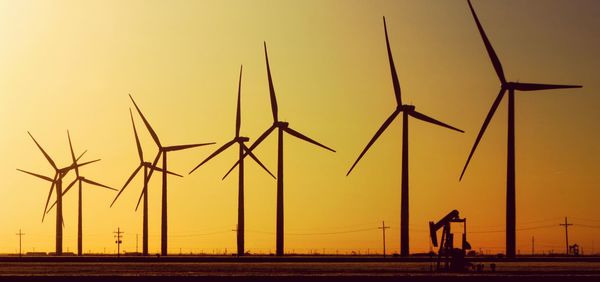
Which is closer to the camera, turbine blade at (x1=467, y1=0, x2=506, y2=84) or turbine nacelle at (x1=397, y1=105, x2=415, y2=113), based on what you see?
turbine blade at (x1=467, y1=0, x2=506, y2=84)

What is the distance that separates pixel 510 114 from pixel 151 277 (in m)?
71.4

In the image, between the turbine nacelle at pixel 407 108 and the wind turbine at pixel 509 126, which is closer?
the wind turbine at pixel 509 126

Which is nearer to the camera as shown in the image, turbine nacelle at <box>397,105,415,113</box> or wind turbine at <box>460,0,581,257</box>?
wind turbine at <box>460,0,581,257</box>

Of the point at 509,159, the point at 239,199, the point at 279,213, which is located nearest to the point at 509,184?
the point at 509,159

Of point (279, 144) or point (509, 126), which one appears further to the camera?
point (279, 144)

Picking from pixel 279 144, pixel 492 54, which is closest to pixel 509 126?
pixel 492 54

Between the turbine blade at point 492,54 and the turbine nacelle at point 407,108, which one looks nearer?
the turbine blade at point 492,54

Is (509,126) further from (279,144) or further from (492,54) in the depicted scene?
(279,144)

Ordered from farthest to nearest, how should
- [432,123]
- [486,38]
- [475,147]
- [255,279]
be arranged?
[432,123] < [486,38] < [475,147] < [255,279]

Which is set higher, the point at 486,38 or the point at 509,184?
the point at 486,38

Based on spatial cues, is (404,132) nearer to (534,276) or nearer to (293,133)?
(293,133)

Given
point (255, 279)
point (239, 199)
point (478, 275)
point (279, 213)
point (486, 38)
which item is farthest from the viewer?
point (239, 199)

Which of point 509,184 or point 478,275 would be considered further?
point 509,184

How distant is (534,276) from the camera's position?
A: 95.9m
